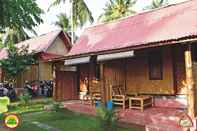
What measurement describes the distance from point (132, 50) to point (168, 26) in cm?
230

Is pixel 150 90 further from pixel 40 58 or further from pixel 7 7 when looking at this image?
pixel 40 58

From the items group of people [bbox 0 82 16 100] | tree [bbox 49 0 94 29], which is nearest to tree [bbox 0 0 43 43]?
group of people [bbox 0 82 16 100]

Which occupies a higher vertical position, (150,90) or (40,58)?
(40,58)

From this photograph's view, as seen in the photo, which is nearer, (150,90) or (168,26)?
(168,26)

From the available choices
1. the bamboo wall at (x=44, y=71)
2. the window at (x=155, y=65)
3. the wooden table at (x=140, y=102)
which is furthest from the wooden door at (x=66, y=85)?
the bamboo wall at (x=44, y=71)

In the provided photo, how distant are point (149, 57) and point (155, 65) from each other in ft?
1.64

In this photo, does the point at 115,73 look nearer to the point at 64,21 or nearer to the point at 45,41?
the point at 45,41

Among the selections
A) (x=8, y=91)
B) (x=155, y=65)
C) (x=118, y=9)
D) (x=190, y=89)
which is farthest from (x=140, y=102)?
(x=118, y=9)

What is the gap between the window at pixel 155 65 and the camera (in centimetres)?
1377

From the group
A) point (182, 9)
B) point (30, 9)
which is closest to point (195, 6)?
point (182, 9)

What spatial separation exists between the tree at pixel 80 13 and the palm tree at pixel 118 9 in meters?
11.5

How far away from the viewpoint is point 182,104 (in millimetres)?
12711

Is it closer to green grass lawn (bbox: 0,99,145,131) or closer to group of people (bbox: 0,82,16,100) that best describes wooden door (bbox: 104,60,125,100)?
green grass lawn (bbox: 0,99,145,131)

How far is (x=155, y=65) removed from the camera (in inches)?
552
